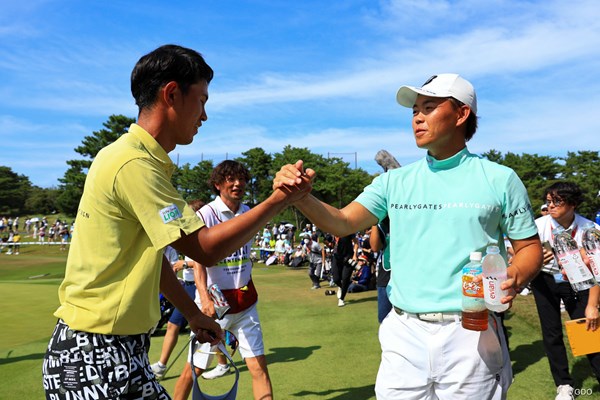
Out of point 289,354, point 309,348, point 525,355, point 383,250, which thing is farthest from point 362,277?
point 383,250

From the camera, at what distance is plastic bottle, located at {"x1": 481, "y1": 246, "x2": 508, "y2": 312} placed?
2.43 metres

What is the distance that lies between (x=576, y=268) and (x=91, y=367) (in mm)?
4111

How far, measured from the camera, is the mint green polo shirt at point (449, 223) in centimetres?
263

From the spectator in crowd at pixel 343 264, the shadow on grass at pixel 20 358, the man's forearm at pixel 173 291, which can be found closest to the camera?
the man's forearm at pixel 173 291

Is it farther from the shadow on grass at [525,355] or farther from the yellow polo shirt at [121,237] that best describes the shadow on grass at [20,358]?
the shadow on grass at [525,355]

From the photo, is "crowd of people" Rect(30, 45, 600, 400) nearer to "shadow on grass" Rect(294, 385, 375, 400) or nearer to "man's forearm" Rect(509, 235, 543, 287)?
"man's forearm" Rect(509, 235, 543, 287)

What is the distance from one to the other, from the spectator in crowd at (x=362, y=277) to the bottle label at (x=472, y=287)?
11858 mm

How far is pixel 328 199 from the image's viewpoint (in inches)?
2142

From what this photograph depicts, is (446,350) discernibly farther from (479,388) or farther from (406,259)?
(406,259)

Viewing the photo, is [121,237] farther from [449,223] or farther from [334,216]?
[449,223]

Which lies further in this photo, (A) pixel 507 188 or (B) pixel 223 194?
(B) pixel 223 194

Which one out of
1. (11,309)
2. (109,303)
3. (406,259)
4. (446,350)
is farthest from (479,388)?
(11,309)

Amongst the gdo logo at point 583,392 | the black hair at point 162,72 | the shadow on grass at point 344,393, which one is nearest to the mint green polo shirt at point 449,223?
the black hair at point 162,72

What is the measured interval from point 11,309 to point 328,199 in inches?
1750
